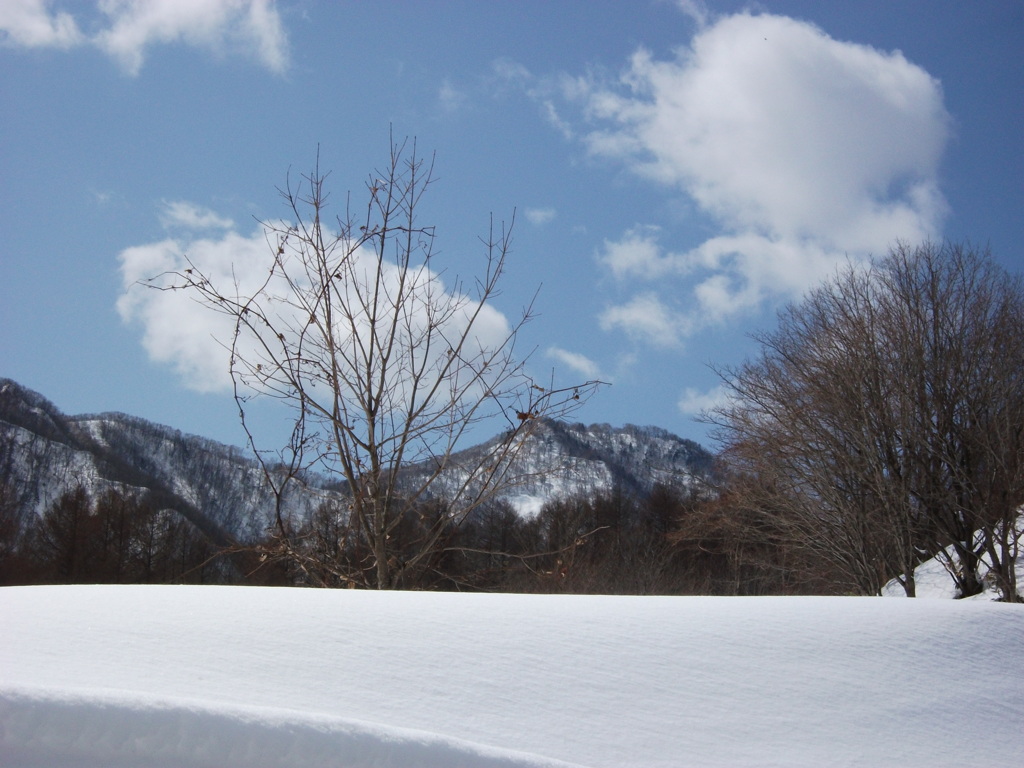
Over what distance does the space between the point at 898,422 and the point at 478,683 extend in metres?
10.9

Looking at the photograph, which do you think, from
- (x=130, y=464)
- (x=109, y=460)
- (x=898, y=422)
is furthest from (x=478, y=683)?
(x=130, y=464)

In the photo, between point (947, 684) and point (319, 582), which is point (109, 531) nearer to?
point (319, 582)

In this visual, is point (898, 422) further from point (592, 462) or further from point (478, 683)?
point (478, 683)

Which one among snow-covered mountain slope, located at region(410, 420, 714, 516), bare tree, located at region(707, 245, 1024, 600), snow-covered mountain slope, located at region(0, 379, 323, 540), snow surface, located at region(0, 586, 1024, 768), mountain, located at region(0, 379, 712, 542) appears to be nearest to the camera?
snow surface, located at region(0, 586, 1024, 768)

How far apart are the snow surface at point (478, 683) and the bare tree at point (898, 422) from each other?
29.3 feet

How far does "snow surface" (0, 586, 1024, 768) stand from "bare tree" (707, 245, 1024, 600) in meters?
8.92

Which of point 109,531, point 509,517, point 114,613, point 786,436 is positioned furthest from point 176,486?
point 114,613

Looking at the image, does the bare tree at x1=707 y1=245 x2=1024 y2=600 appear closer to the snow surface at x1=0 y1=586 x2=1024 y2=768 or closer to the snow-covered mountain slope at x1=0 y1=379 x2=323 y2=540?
the snow surface at x1=0 y1=586 x2=1024 y2=768

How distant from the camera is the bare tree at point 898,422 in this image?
10633mm

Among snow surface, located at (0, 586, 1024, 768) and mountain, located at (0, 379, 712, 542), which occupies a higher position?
mountain, located at (0, 379, 712, 542)

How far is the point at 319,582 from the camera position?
12.9 ft

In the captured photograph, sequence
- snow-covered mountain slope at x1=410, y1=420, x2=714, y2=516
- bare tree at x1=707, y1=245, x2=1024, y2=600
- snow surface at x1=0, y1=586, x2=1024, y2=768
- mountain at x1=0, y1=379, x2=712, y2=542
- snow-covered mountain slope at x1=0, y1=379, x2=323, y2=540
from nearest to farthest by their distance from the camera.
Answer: snow surface at x1=0, y1=586, x2=1024, y2=768 < snow-covered mountain slope at x1=410, y1=420, x2=714, y2=516 < bare tree at x1=707, y1=245, x2=1024, y2=600 < mountain at x1=0, y1=379, x2=712, y2=542 < snow-covered mountain slope at x1=0, y1=379, x2=323, y2=540

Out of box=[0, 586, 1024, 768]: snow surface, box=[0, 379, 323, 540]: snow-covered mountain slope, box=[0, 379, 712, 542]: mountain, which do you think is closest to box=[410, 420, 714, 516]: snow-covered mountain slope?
box=[0, 379, 712, 542]: mountain

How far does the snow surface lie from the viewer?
4.34 ft
